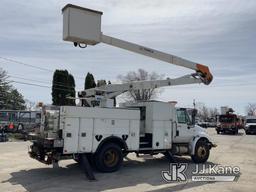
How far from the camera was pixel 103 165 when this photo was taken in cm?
1330

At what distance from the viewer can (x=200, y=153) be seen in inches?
655

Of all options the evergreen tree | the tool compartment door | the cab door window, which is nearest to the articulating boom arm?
the tool compartment door

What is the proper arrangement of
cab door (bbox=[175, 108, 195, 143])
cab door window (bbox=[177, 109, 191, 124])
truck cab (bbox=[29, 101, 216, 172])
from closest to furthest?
truck cab (bbox=[29, 101, 216, 172]) → cab door (bbox=[175, 108, 195, 143]) → cab door window (bbox=[177, 109, 191, 124])

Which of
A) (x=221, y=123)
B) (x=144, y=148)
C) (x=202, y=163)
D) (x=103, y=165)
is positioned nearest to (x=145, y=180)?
(x=103, y=165)

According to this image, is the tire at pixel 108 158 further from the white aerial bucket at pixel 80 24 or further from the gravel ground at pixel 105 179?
the white aerial bucket at pixel 80 24

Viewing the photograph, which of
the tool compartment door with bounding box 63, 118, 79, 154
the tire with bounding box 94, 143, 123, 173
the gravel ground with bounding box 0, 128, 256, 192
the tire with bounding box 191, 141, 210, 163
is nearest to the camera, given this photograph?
the gravel ground with bounding box 0, 128, 256, 192

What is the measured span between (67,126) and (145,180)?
2959 mm

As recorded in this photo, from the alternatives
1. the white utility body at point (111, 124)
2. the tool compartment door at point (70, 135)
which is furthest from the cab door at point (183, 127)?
the tool compartment door at point (70, 135)

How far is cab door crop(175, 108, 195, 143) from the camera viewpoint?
16.1 meters

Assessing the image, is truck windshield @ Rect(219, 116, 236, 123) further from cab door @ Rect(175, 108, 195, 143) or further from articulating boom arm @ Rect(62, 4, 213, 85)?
articulating boom arm @ Rect(62, 4, 213, 85)

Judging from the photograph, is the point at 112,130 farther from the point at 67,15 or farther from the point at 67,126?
the point at 67,15

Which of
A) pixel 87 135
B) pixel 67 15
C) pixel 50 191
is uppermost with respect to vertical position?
pixel 67 15

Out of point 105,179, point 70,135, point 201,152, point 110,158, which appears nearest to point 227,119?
point 201,152

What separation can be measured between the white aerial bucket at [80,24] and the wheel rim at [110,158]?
418 centimetres
